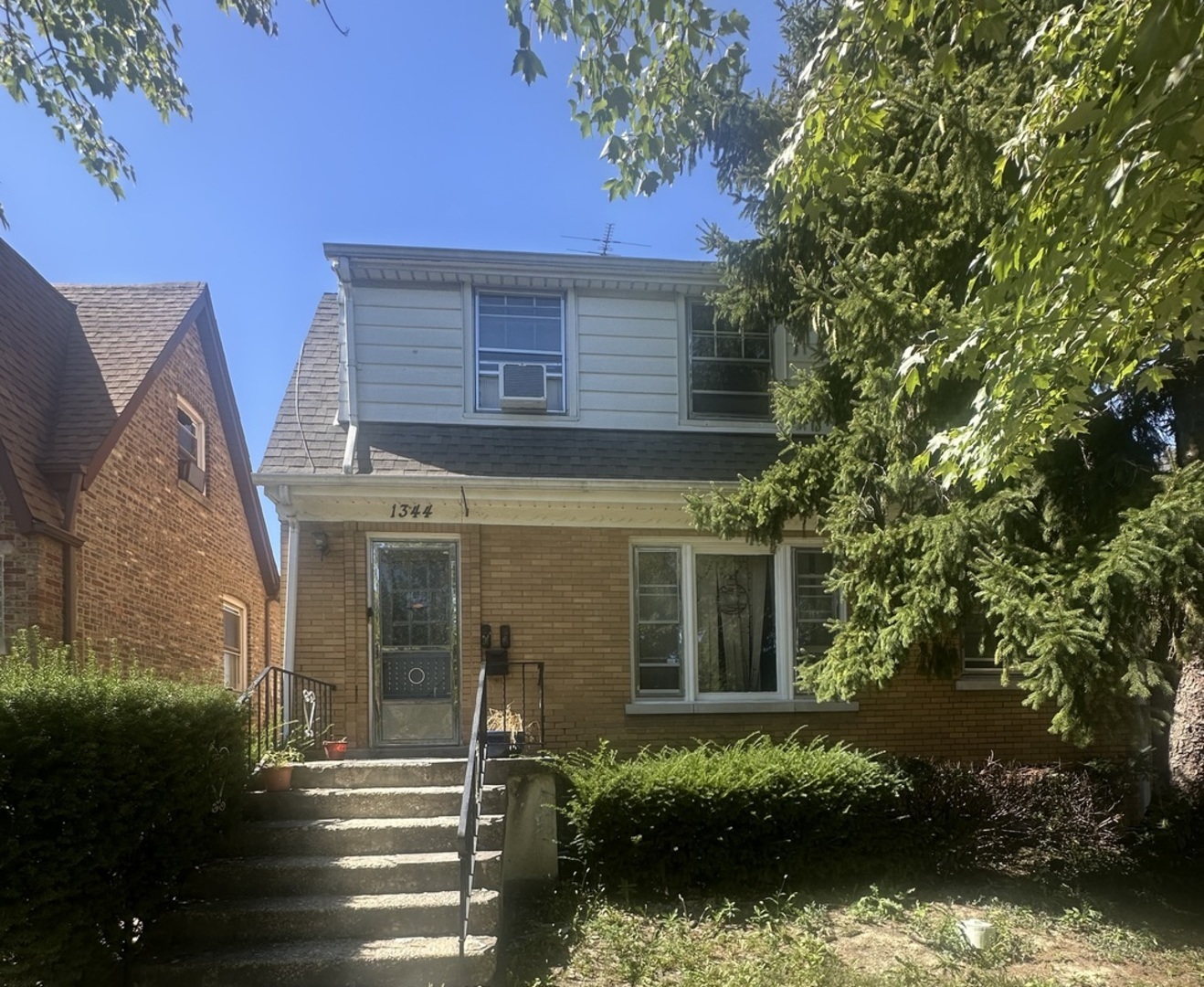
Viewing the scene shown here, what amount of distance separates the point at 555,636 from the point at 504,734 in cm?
139

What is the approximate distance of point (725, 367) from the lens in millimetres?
9266

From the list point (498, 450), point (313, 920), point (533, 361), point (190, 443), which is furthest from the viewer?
point (190, 443)

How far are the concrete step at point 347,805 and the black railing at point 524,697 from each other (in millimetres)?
1708

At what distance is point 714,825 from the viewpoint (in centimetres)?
610

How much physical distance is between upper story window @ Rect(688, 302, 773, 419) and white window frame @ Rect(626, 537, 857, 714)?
4.90 feet

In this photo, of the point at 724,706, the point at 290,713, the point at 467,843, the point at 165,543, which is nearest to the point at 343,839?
the point at 467,843

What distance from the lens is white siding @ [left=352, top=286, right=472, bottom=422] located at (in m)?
8.62

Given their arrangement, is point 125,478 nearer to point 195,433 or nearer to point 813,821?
point 195,433

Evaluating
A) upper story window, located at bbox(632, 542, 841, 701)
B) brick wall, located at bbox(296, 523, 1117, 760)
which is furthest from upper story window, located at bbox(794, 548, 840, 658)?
brick wall, located at bbox(296, 523, 1117, 760)

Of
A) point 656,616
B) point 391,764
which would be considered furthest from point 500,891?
point 656,616

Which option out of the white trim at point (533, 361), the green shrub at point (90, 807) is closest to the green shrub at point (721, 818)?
the green shrub at point (90, 807)

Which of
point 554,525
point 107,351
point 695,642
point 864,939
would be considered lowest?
point 864,939

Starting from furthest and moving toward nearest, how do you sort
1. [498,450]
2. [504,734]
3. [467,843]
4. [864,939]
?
[498,450]
[504,734]
[864,939]
[467,843]

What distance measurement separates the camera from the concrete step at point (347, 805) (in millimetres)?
5910
